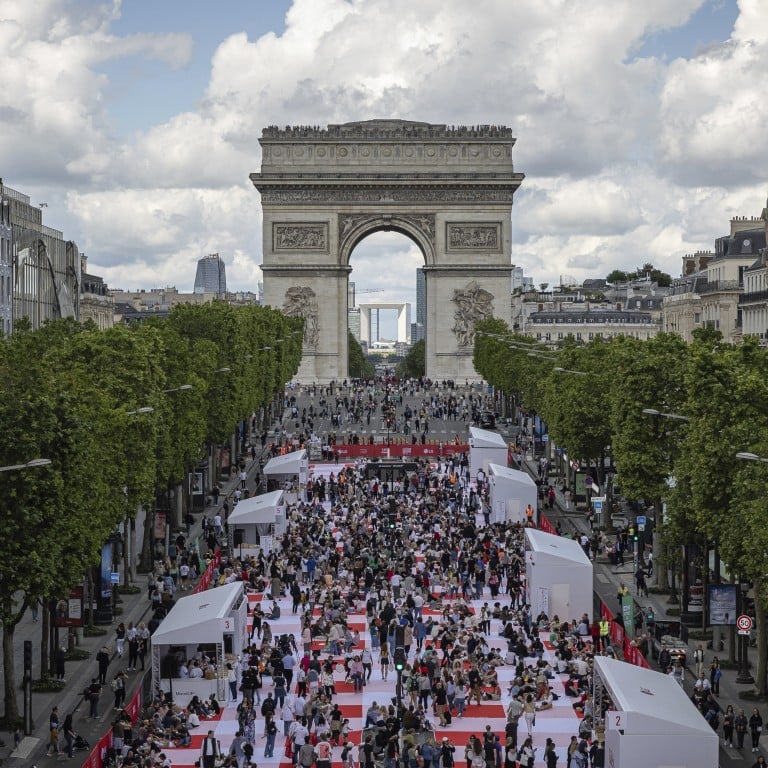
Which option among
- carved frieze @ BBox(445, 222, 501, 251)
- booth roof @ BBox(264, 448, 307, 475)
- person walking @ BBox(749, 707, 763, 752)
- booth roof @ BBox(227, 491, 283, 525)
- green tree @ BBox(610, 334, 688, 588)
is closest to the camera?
person walking @ BBox(749, 707, 763, 752)

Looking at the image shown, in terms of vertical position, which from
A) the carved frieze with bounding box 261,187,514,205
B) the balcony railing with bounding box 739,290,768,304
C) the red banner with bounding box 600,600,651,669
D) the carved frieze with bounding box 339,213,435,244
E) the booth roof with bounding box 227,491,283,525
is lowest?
the red banner with bounding box 600,600,651,669

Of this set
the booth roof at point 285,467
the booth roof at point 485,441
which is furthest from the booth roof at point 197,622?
the booth roof at point 485,441

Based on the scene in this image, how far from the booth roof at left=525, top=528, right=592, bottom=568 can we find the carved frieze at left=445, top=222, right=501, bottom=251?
9861cm

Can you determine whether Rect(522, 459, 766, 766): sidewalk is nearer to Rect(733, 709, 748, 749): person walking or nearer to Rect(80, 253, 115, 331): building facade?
Rect(733, 709, 748, 749): person walking

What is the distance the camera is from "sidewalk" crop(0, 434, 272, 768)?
32.0 metres

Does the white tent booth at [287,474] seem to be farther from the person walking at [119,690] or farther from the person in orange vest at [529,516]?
the person walking at [119,690]

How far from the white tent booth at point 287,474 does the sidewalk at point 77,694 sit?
1908 cm

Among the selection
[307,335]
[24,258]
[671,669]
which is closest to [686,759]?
[671,669]

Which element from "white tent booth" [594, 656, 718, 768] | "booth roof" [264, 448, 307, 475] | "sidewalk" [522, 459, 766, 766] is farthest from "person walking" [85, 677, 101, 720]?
"booth roof" [264, 448, 307, 475]

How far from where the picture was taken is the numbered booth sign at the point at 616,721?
1107 inches

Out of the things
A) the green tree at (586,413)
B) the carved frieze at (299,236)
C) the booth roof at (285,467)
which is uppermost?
the carved frieze at (299,236)

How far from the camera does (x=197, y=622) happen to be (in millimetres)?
36688

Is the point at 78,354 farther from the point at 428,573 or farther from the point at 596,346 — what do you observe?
the point at 596,346

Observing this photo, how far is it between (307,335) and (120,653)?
10482cm
